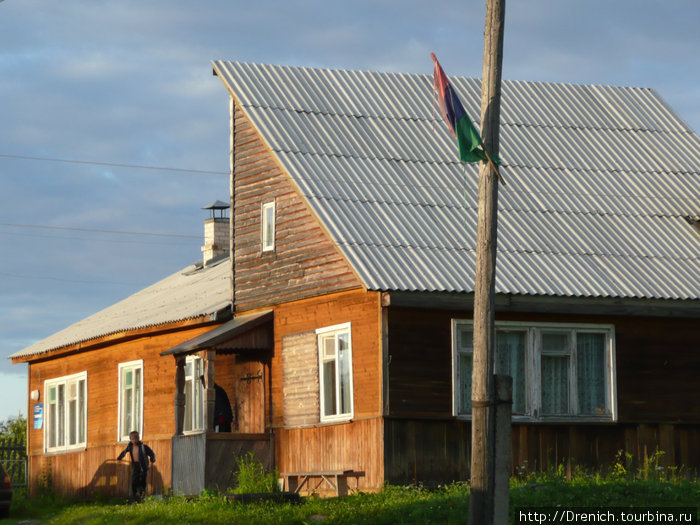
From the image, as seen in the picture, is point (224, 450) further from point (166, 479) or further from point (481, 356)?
point (481, 356)

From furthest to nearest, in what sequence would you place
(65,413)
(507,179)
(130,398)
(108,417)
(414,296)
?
(65,413), (108,417), (130,398), (507,179), (414,296)

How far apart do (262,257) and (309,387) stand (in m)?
2.95

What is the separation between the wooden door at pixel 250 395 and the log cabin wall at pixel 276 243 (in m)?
1.04

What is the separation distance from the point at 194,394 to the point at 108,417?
11.0 feet

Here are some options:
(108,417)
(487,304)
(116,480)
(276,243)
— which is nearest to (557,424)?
(276,243)

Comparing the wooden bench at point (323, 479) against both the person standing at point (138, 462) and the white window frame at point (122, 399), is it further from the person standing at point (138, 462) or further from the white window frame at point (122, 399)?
the white window frame at point (122, 399)

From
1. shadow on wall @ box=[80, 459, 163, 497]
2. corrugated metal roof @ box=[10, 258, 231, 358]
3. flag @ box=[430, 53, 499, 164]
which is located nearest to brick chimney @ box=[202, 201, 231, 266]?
corrugated metal roof @ box=[10, 258, 231, 358]

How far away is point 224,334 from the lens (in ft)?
71.6

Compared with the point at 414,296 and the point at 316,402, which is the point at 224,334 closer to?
the point at 316,402

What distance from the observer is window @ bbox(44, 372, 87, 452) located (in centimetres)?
2858

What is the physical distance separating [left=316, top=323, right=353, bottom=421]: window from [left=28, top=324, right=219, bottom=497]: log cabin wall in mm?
3881

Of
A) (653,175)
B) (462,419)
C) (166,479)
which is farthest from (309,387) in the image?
(653,175)

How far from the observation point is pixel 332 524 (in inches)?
643

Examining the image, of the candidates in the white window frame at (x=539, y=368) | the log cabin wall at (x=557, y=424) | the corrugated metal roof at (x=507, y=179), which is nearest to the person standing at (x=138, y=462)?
the corrugated metal roof at (x=507, y=179)
